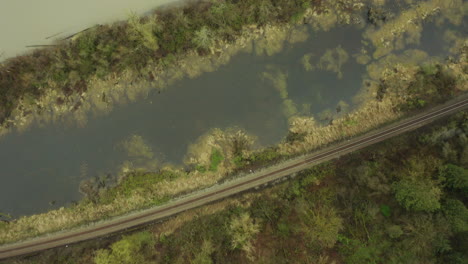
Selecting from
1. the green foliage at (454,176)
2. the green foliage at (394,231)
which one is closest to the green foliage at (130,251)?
the green foliage at (394,231)

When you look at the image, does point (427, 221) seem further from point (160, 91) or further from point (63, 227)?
point (63, 227)

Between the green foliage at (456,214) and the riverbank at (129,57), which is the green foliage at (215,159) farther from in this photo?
the green foliage at (456,214)

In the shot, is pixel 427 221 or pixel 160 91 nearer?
pixel 427 221

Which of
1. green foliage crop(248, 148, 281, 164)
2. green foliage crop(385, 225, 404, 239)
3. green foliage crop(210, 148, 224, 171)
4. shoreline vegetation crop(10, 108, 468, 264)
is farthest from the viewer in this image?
green foliage crop(210, 148, 224, 171)

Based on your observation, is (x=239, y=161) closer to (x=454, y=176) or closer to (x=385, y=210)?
(x=385, y=210)

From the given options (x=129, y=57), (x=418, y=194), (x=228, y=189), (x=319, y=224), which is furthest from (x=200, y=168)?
(x=418, y=194)

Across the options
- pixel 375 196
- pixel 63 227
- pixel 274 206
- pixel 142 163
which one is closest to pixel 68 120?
pixel 142 163

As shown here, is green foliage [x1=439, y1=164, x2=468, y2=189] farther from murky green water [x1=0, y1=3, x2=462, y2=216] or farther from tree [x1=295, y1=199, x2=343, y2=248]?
murky green water [x1=0, y1=3, x2=462, y2=216]

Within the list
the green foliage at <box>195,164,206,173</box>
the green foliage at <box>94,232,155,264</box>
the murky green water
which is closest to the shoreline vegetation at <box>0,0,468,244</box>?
the green foliage at <box>195,164,206,173</box>
